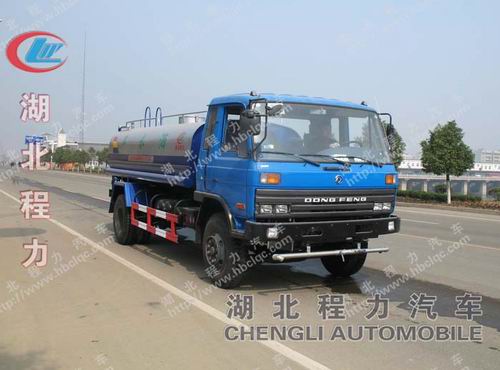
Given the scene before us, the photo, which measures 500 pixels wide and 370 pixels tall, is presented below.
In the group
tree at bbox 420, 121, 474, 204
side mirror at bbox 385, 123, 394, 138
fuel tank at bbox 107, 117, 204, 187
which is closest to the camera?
side mirror at bbox 385, 123, 394, 138

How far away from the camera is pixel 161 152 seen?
8898mm

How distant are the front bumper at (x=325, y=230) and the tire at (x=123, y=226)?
15.6ft

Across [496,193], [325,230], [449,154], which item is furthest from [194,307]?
[496,193]

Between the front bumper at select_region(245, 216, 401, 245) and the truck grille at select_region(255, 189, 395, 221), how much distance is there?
0.29 ft

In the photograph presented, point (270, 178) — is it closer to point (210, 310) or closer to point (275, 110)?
point (275, 110)

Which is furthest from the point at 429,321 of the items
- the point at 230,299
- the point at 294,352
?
the point at 230,299

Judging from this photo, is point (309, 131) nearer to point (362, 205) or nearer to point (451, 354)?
point (362, 205)

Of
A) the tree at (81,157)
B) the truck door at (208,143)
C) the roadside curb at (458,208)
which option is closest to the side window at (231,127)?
the truck door at (208,143)

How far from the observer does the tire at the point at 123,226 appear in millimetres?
10273

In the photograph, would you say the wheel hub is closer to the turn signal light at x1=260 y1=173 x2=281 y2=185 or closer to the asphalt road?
the asphalt road

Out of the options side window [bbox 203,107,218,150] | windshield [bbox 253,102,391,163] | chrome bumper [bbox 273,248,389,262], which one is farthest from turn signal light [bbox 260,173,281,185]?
side window [bbox 203,107,218,150]

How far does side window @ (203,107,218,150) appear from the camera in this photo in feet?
23.8

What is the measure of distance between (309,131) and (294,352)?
117 inches

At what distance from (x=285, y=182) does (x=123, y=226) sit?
530 centimetres
